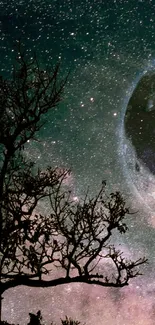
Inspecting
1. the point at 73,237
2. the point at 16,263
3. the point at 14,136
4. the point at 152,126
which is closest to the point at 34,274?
the point at 16,263

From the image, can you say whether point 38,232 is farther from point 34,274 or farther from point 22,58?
point 22,58

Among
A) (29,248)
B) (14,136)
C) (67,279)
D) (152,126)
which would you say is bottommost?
(67,279)

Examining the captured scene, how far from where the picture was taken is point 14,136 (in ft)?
40.0

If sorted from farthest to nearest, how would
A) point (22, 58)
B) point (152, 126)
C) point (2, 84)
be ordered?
point (152, 126) → point (2, 84) → point (22, 58)

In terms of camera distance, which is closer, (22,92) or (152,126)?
(22,92)

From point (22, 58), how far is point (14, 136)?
2.34m

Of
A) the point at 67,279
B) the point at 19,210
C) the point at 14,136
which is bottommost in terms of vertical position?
the point at 67,279

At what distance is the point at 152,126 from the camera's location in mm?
23594

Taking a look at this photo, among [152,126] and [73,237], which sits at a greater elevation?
[152,126]

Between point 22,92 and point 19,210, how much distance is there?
382 cm

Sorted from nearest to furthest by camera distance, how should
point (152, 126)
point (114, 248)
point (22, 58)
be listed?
1. point (22, 58)
2. point (114, 248)
3. point (152, 126)

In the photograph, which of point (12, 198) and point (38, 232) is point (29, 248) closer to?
point (38, 232)

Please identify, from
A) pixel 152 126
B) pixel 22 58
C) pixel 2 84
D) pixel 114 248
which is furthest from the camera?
pixel 152 126

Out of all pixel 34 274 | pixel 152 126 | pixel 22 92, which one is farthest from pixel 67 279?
pixel 152 126
